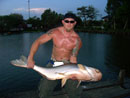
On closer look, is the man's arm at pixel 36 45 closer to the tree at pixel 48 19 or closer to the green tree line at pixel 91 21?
the green tree line at pixel 91 21

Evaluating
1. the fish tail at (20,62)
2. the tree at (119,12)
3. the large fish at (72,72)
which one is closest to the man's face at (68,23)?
the large fish at (72,72)

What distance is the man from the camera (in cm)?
340

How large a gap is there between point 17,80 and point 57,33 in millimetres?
8020

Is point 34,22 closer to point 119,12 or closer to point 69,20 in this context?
point 119,12

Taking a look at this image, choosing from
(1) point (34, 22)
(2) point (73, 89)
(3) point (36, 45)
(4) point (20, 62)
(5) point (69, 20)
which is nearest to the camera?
(4) point (20, 62)

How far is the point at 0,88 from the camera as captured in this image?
9375 millimetres

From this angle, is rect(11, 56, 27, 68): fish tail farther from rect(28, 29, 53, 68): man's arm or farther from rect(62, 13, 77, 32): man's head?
rect(62, 13, 77, 32): man's head

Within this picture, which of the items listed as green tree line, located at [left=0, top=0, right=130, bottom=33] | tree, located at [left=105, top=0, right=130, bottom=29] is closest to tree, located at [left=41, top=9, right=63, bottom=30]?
green tree line, located at [left=0, top=0, right=130, bottom=33]

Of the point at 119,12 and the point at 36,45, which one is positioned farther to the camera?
the point at 119,12

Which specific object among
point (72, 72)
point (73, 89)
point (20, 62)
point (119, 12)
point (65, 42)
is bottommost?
point (119, 12)

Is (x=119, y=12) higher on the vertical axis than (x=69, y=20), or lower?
lower

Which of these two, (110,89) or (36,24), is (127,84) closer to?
(110,89)

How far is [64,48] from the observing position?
144 inches

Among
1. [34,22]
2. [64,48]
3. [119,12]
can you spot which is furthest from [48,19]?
[64,48]
